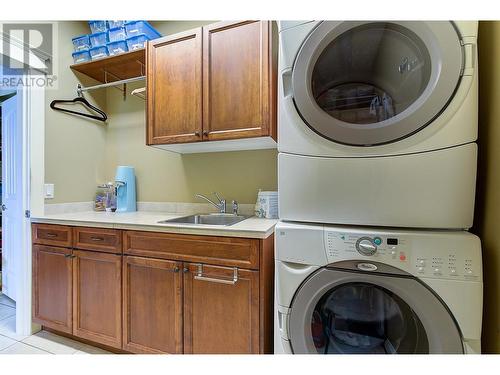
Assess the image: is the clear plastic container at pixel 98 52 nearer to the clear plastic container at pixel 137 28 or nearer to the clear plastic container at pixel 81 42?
the clear plastic container at pixel 81 42

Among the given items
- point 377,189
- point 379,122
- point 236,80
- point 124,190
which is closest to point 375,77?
point 379,122

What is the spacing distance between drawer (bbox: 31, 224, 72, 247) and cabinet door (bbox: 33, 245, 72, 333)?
0.04 metres

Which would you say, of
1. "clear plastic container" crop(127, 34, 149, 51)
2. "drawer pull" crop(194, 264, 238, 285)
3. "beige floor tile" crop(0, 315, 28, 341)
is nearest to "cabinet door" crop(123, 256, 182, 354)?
"drawer pull" crop(194, 264, 238, 285)

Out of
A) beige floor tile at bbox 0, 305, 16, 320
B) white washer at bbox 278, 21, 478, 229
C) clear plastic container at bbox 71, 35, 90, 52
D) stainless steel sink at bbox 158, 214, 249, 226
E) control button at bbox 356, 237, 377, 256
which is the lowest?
beige floor tile at bbox 0, 305, 16, 320

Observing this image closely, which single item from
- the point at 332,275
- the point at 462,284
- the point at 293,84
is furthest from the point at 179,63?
the point at 462,284

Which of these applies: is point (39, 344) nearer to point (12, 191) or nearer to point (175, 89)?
point (12, 191)

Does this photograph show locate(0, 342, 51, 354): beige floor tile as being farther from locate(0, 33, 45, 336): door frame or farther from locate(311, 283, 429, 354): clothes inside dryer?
locate(311, 283, 429, 354): clothes inside dryer

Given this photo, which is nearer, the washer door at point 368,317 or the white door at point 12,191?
the washer door at point 368,317

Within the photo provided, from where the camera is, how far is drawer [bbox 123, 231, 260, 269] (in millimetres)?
1236

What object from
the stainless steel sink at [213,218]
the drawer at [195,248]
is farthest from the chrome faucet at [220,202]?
the drawer at [195,248]

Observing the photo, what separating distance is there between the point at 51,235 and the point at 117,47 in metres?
1.58

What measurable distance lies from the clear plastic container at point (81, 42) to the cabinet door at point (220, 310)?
2135mm

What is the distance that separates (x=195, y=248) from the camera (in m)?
1.34

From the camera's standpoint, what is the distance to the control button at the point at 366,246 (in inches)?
34.4
